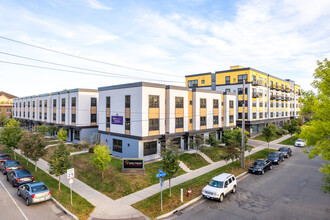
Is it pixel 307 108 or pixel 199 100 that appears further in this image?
pixel 199 100

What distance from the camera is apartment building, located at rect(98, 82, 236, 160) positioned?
88.6ft

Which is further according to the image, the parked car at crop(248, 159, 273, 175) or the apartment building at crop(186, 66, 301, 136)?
the apartment building at crop(186, 66, 301, 136)

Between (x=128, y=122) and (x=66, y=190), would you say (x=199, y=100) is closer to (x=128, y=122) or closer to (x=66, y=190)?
(x=128, y=122)

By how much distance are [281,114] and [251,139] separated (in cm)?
2724

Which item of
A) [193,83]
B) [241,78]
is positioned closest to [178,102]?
[241,78]

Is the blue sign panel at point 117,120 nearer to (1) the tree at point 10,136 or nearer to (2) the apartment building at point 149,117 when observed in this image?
(2) the apartment building at point 149,117

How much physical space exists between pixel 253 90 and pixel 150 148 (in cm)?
3496

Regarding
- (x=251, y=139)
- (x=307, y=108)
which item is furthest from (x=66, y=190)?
(x=251, y=139)

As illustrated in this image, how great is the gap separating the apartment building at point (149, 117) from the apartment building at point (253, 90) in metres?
17.7

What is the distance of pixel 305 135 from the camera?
36.3 feet

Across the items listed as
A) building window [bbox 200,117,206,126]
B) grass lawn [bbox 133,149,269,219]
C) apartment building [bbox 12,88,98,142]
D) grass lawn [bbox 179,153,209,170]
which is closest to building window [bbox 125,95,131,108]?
grass lawn [bbox 179,153,209,170]

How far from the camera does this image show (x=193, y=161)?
27.5m

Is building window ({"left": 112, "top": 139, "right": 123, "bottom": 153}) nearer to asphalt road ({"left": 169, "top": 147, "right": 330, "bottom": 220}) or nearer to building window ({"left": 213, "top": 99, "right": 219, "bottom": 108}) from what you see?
asphalt road ({"left": 169, "top": 147, "right": 330, "bottom": 220})

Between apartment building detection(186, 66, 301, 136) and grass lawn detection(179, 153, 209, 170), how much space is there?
83.1 ft
